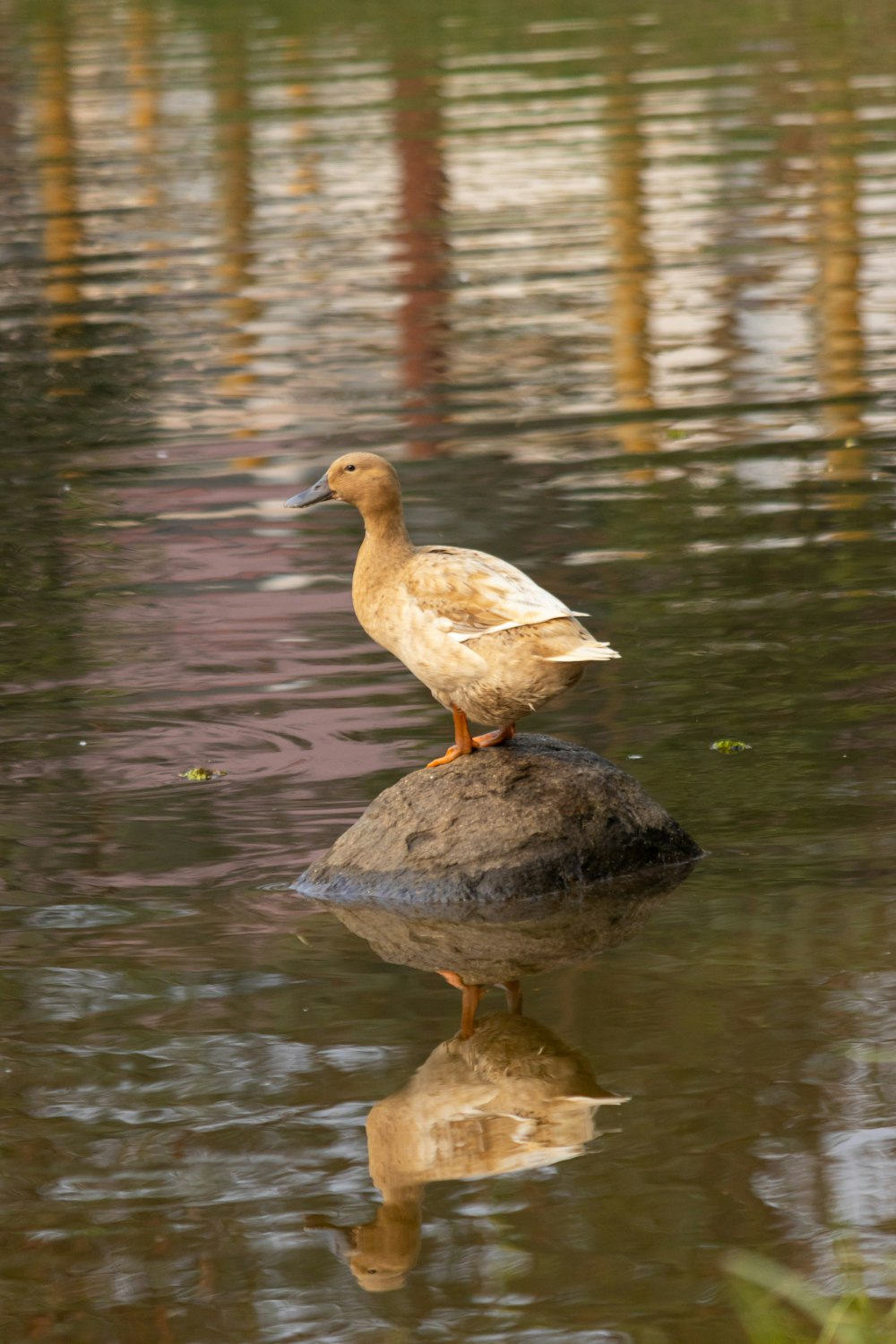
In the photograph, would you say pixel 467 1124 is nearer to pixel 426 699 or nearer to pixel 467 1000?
pixel 467 1000

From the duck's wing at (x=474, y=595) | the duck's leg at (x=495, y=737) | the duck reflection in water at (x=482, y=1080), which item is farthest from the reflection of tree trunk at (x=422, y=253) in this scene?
the duck reflection in water at (x=482, y=1080)

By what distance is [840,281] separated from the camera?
15.3 metres

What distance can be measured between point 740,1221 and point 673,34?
2741cm

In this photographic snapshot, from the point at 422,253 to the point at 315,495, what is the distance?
1126 centimetres

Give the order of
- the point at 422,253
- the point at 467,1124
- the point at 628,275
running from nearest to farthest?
the point at 467,1124 → the point at 628,275 → the point at 422,253

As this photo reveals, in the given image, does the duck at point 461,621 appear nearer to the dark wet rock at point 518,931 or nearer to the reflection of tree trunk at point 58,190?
the dark wet rock at point 518,931

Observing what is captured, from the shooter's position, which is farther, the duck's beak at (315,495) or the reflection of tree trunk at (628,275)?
the reflection of tree trunk at (628,275)

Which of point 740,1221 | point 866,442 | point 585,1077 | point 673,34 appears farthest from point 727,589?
point 673,34

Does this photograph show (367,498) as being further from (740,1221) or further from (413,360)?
(413,360)

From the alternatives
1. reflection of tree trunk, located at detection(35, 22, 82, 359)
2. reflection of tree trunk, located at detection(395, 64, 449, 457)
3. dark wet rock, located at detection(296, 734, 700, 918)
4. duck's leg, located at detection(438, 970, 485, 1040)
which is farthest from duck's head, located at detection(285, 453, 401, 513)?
reflection of tree trunk, located at detection(35, 22, 82, 359)

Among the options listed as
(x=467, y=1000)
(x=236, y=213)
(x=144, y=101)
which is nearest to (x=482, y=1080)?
(x=467, y=1000)

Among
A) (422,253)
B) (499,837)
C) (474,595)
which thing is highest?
(474,595)

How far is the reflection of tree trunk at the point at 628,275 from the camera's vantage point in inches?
518

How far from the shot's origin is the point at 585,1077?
215 inches
